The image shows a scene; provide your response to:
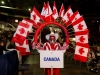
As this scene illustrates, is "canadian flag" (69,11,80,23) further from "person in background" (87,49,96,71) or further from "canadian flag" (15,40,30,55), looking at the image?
"person in background" (87,49,96,71)

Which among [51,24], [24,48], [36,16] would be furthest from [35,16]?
[24,48]

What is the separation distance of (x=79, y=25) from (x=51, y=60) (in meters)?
1.64

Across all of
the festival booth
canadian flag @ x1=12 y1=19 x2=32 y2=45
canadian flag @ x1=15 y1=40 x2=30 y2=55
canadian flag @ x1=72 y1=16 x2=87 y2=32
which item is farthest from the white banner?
canadian flag @ x1=72 y1=16 x2=87 y2=32

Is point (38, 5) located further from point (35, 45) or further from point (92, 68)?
point (35, 45)

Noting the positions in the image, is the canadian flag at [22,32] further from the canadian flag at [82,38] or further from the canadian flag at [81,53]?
the canadian flag at [81,53]

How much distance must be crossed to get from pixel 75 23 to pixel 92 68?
4448 millimetres

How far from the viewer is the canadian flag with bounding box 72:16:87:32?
6.34 m

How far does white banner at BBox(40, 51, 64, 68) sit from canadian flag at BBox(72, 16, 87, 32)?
1293mm

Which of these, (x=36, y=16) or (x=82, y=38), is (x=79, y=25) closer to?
(x=82, y=38)

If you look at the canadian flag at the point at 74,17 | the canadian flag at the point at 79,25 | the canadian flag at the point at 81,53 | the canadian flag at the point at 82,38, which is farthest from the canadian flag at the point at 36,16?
the canadian flag at the point at 81,53

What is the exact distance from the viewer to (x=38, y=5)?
28.9 metres

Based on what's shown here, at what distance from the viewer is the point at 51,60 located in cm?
552

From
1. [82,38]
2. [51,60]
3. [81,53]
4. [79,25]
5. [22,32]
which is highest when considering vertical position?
[79,25]

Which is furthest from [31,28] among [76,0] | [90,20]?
[90,20]
